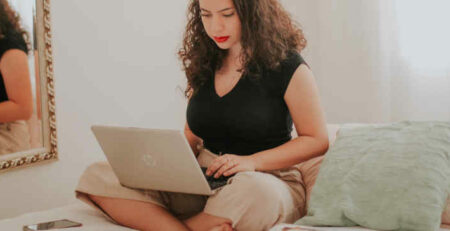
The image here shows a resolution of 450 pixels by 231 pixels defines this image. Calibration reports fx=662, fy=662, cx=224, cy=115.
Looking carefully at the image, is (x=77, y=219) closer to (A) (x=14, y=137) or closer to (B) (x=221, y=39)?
(A) (x=14, y=137)

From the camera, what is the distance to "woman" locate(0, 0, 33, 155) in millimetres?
2184

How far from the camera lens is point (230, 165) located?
1.82m

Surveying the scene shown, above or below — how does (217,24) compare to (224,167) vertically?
above

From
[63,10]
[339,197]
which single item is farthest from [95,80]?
[339,197]

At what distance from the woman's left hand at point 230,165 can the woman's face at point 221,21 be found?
372 mm

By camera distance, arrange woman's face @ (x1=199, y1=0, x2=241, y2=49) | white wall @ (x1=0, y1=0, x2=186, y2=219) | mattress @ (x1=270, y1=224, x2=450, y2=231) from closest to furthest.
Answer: mattress @ (x1=270, y1=224, x2=450, y2=231), woman's face @ (x1=199, y1=0, x2=241, y2=49), white wall @ (x1=0, y1=0, x2=186, y2=219)

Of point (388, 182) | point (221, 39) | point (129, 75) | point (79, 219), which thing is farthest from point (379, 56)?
point (79, 219)

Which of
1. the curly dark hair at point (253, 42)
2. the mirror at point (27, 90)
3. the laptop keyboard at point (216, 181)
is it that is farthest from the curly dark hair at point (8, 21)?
the laptop keyboard at point (216, 181)

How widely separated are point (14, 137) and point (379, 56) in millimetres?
1639

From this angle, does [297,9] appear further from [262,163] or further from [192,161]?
[192,161]

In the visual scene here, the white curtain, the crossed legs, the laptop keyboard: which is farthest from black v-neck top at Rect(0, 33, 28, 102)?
the white curtain

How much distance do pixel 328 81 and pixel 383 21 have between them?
1.43 ft

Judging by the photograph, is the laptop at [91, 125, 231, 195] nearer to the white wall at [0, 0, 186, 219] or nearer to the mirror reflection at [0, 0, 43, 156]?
the mirror reflection at [0, 0, 43, 156]

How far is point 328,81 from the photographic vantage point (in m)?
3.25
